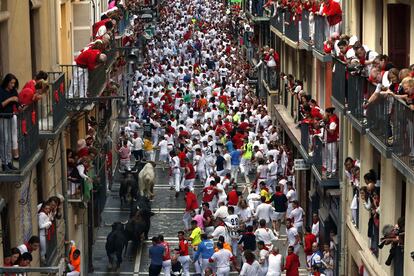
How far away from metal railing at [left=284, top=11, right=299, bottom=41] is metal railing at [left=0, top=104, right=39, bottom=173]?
57.0 feet

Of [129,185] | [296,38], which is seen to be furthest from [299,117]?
[129,185]

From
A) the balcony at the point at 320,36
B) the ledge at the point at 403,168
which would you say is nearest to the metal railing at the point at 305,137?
the balcony at the point at 320,36

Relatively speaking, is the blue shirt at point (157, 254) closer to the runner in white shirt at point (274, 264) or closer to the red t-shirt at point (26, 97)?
the runner in white shirt at point (274, 264)

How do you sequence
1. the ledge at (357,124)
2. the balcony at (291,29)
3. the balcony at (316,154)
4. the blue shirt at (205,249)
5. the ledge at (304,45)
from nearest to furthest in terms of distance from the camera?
the ledge at (357,124) < the blue shirt at (205,249) < the balcony at (316,154) < the ledge at (304,45) < the balcony at (291,29)

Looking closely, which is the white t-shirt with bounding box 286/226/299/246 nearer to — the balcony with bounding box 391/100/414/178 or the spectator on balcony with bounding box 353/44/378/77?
the spectator on balcony with bounding box 353/44/378/77

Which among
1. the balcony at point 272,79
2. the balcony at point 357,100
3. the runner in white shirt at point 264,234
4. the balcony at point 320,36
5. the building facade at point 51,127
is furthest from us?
the balcony at point 272,79

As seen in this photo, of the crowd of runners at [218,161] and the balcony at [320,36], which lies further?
the balcony at [320,36]

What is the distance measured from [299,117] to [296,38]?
2.62 m

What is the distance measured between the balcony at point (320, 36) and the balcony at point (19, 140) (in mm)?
10955

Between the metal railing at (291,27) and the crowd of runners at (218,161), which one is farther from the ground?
the metal railing at (291,27)

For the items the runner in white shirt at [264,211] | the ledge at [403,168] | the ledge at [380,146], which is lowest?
the runner in white shirt at [264,211]

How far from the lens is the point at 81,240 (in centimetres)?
2752

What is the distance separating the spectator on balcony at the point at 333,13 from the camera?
26.2 m

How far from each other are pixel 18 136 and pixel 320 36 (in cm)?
1309
